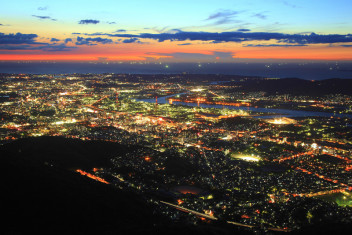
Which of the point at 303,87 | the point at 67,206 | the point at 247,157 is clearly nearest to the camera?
the point at 67,206

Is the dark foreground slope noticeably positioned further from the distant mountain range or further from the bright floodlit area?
the distant mountain range

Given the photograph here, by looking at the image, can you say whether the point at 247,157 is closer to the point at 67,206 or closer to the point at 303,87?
the point at 67,206

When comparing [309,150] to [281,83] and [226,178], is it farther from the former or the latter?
[281,83]

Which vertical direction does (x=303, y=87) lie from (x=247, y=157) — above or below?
above

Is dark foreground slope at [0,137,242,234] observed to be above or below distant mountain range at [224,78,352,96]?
below

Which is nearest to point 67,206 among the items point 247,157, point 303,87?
point 247,157

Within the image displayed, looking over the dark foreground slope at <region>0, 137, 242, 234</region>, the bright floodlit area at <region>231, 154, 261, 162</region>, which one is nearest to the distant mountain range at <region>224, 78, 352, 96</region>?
the bright floodlit area at <region>231, 154, 261, 162</region>

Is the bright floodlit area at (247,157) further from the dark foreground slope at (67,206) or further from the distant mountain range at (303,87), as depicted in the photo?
the distant mountain range at (303,87)

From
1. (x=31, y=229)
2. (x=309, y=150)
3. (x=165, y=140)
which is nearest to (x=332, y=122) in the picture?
(x=309, y=150)
